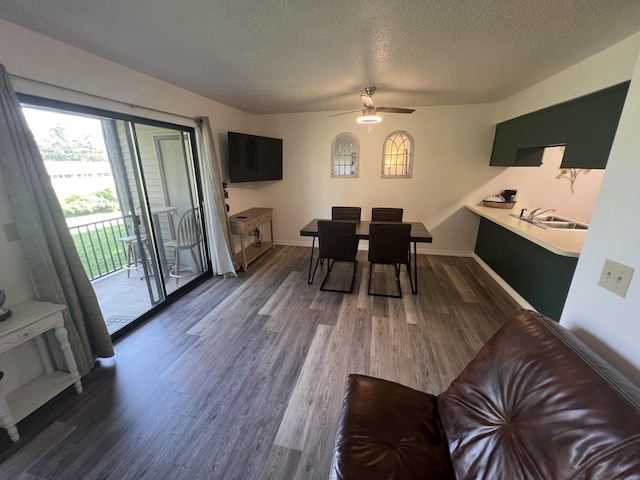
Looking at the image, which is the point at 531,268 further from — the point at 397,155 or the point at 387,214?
the point at 397,155

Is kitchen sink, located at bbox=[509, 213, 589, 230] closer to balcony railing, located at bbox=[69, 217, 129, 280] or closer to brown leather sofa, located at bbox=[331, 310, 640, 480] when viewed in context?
brown leather sofa, located at bbox=[331, 310, 640, 480]

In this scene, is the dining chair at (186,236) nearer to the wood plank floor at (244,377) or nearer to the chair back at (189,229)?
the chair back at (189,229)

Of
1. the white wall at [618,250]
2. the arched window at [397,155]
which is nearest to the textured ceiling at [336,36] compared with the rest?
the white wall at [618,250]

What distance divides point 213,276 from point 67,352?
204 centimetres

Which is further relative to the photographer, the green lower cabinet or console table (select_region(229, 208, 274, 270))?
console table (select_region(229, 208, 274, 270))

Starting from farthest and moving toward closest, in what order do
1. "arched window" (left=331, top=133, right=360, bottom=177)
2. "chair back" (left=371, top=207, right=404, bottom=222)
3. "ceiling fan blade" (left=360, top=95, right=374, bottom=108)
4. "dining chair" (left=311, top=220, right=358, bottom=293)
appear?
"arched window" (left=331, top=133, right=360, bottom=177), "chair back" (left=371, top=207, right=404, bottom=222), "dining chair" (left=311, top=220, right=358, bottom=293), "ceiling fan blade" (left=360, top=95, right=374, bottom=108)

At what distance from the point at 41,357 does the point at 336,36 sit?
3.15 m

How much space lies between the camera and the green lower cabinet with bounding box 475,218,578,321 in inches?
92.9

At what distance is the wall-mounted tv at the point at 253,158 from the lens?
374 cm

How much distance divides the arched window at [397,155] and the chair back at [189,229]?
3127mm

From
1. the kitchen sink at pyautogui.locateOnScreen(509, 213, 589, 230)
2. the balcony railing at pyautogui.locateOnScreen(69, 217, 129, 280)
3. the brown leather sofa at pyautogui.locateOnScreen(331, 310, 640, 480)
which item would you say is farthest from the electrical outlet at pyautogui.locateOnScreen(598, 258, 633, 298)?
the balcony railing at pyautogui.locateOnScreen(69, 217, 129, 280)

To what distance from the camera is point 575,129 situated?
2271 mm

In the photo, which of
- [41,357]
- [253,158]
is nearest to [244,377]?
[41,357]

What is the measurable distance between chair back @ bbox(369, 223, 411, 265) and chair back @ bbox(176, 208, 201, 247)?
7.98 feet
